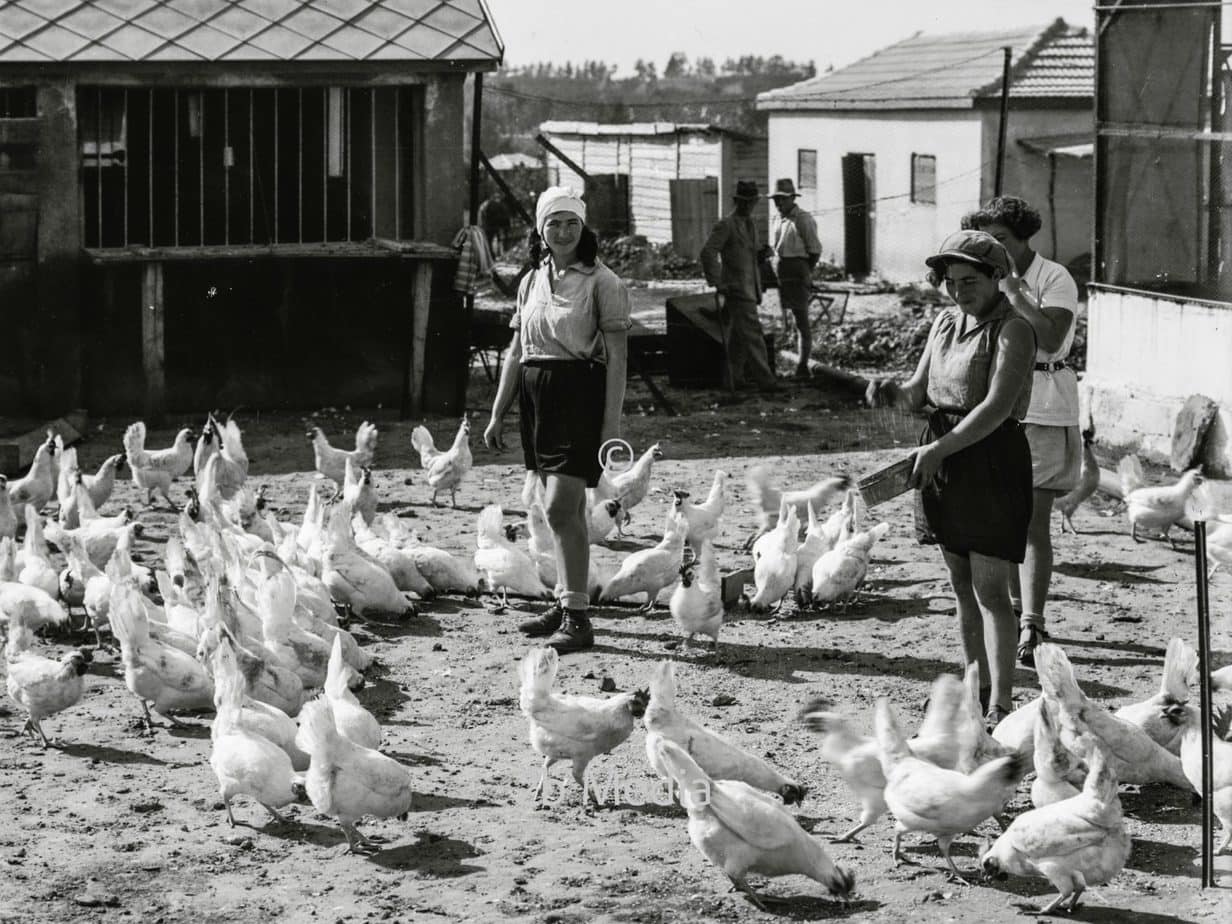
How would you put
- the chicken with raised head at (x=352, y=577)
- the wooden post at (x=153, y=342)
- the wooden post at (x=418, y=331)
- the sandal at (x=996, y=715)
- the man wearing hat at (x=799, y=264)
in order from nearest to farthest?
1. the sandal at (x=996, y=715)
2. the chicken with raised head at (x=352, y=577)
3. the wooden post at (x=153, y=342)
4. the wooden post at (x=418, y=331)
5. the man wearing hat at (x=799, y=264)

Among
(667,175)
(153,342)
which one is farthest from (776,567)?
(667,175)

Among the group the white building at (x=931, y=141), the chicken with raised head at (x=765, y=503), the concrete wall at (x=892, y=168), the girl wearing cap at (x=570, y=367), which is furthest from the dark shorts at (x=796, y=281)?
the girl wearing cap at (x=570, y=367)

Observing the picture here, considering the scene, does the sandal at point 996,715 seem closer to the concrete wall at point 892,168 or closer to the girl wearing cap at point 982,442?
the girl wearing cap at point 982,442

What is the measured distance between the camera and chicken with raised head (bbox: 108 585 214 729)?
6.45 metres

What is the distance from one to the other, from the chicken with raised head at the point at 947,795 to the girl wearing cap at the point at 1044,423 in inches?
72.4

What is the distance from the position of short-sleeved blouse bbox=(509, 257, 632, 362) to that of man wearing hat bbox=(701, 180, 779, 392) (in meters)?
7.77

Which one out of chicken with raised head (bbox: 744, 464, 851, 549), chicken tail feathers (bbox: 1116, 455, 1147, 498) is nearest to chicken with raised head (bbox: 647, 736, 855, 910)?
chicken with raised head (bbox: 744, 464, 851, 549)

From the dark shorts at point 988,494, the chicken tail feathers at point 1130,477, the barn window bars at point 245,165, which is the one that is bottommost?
the chicken tail feathers at point 1130,477

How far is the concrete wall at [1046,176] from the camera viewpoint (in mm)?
24734

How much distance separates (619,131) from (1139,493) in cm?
2471

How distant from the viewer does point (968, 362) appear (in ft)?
19.2

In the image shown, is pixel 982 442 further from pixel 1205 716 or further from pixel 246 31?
pixel 246 31

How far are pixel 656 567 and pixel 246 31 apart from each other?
714cm

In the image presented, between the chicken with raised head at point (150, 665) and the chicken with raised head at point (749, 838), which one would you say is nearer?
the chicken with raised head at point (749, 838)
